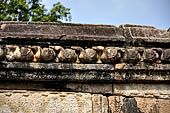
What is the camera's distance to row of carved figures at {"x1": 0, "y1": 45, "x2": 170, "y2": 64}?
7.44ft

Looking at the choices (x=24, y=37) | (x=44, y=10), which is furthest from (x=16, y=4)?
(x=24, y=37)

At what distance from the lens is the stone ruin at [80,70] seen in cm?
229

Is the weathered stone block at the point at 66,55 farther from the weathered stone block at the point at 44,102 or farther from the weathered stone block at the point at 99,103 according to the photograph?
the weathered stone block at the point at 99,103

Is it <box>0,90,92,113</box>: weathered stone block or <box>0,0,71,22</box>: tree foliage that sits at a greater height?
<box>0,0,71,22</box>: tree foliage

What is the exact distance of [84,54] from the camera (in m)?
2.35

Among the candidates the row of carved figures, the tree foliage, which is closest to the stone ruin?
the row of carved figures

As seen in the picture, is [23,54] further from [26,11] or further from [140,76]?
[26,11]

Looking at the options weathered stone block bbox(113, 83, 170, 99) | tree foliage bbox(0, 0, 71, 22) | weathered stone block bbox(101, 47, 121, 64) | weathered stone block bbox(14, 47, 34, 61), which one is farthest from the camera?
tree foliage bbox(0, 0, 71, 22)

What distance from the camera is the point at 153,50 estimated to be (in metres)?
2.52

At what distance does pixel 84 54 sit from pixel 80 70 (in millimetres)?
170

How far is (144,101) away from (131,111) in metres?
0.19

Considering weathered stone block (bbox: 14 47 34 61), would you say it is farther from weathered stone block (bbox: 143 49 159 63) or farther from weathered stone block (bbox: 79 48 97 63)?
weathered stone block (bbox: 143 49 159 63)

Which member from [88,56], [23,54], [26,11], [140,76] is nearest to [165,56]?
[140,76]

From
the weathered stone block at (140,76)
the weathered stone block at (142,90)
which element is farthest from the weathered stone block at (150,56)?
the weathered stone block at (142,90)
